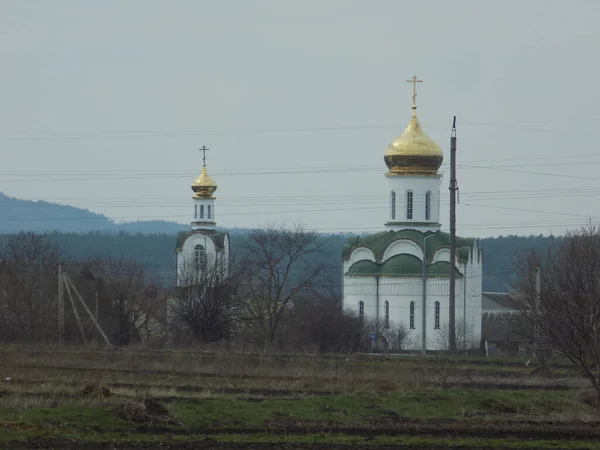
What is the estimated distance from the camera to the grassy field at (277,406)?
1714 centimetres

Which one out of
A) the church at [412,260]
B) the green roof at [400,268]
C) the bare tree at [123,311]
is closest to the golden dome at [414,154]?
the church at [412,260]

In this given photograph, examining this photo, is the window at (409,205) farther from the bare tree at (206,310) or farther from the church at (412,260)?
the bare tree at (206,310)

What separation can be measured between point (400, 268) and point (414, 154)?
4.47 metres

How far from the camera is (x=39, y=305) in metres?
40.2

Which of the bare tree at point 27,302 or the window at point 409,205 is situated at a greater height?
the window at point 409,205

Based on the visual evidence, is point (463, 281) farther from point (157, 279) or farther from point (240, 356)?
point (240, 356)

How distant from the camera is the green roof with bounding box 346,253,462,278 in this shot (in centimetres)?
5225

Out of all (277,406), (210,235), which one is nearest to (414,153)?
(210,235)

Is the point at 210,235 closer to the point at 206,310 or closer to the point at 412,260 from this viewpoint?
the point at 412,260

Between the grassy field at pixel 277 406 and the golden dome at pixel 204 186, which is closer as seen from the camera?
the grassy field at pixel 277 406

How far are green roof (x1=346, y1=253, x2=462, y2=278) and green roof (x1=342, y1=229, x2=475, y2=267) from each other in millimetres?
559

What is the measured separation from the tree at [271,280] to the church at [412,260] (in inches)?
67.6

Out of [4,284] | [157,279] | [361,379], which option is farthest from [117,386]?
[157,279]

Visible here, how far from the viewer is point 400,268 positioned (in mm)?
52469
